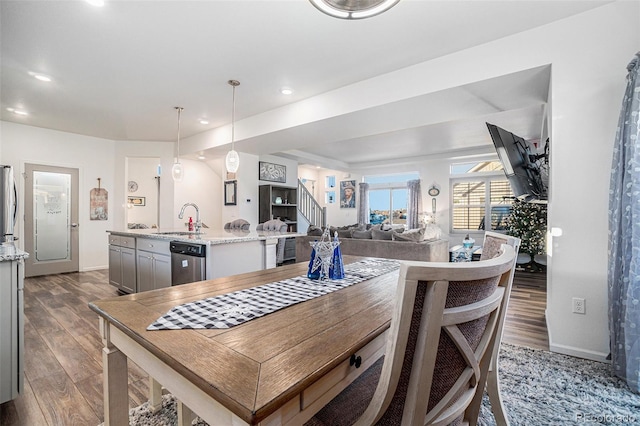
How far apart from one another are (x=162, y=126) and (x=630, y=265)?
241 inches

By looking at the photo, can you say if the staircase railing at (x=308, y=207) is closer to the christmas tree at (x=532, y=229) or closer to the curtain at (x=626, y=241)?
the christmas tree at (x=532, y=229)

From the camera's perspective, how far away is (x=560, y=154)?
230 cm

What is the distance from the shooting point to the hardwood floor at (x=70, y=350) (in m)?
1.64

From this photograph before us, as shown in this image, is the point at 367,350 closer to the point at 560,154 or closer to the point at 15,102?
the point at 560,154

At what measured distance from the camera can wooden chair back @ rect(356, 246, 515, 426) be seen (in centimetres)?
56

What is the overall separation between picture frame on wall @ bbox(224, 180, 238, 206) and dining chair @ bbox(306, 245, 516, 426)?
5.84m

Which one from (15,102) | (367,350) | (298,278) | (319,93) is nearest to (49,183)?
(15,102)

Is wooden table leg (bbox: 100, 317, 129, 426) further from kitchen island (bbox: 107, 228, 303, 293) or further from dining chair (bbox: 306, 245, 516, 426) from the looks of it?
kitchen island (bbox: 107, 228, 303, 293)

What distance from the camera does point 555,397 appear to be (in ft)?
5.74

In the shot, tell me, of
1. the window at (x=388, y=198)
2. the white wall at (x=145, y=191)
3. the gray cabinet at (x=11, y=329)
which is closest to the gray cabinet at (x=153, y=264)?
the gray cabinet at (x=11, y=329)

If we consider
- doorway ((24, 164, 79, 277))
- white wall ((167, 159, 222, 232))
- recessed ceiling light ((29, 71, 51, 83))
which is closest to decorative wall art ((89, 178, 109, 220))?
A: doorway ((24, 164, 79, 277))

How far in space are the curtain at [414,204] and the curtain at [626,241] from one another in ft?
20.5

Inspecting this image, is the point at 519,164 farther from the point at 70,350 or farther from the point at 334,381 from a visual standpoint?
the point at 70,350

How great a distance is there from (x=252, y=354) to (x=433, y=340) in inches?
17.5
